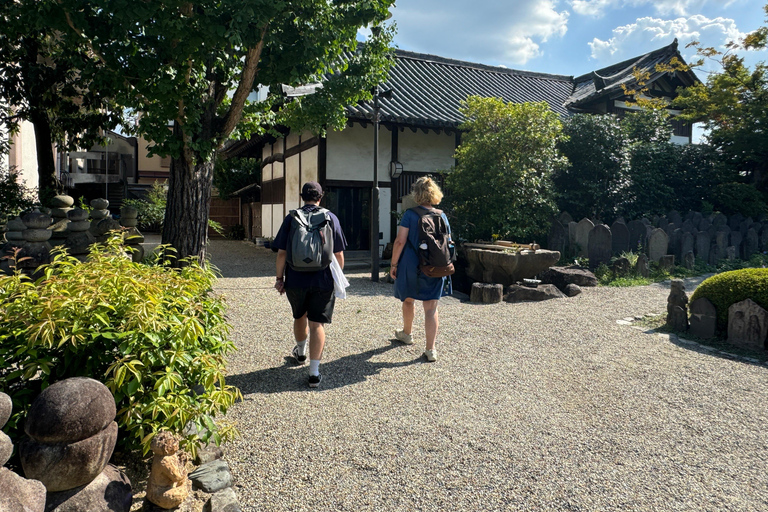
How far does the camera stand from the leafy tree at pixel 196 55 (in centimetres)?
442

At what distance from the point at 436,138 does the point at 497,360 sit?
982 centimetres

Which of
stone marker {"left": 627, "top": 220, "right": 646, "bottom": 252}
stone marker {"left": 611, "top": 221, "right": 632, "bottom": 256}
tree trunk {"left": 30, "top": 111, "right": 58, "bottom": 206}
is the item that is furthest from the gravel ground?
tree trunk {"left": 30, "top": 111, "right": 58, "bottom": 206}

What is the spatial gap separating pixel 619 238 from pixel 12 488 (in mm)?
10652

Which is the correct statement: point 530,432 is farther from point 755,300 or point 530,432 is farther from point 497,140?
point 497,140

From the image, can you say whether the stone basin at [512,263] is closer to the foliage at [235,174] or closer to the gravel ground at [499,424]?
the gravel ground at [499,424]

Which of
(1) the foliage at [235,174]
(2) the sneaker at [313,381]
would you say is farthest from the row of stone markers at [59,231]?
(1) the foliage at [235,174]

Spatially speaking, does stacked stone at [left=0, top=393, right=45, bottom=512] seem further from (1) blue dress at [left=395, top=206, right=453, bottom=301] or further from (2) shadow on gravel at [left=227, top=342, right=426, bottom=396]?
(1) blue dress at [left=395, top=206, right=453, bottom=301]

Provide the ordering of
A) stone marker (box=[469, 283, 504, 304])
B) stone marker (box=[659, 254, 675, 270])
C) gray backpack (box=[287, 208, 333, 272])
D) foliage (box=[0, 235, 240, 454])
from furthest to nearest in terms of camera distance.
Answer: stone marker (box=[659, 254, 675, 270])
stone marker (box=[469, 283, 504, 304])
gray backpack (box=[287, 208, 333, 272])
foliage (box=[0, 235, 240, 454])

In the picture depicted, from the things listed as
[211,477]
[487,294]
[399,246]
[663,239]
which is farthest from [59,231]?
[663,239]

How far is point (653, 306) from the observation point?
284 inches

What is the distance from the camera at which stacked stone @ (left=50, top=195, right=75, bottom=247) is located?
253 inches

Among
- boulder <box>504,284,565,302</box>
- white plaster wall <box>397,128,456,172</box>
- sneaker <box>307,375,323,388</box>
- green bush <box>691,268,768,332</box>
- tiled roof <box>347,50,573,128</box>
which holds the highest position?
tiled roof <box>347,50,573,128</box>

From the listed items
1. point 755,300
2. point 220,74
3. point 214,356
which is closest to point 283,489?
point 214,356

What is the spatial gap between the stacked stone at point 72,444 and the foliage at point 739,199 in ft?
50.8
